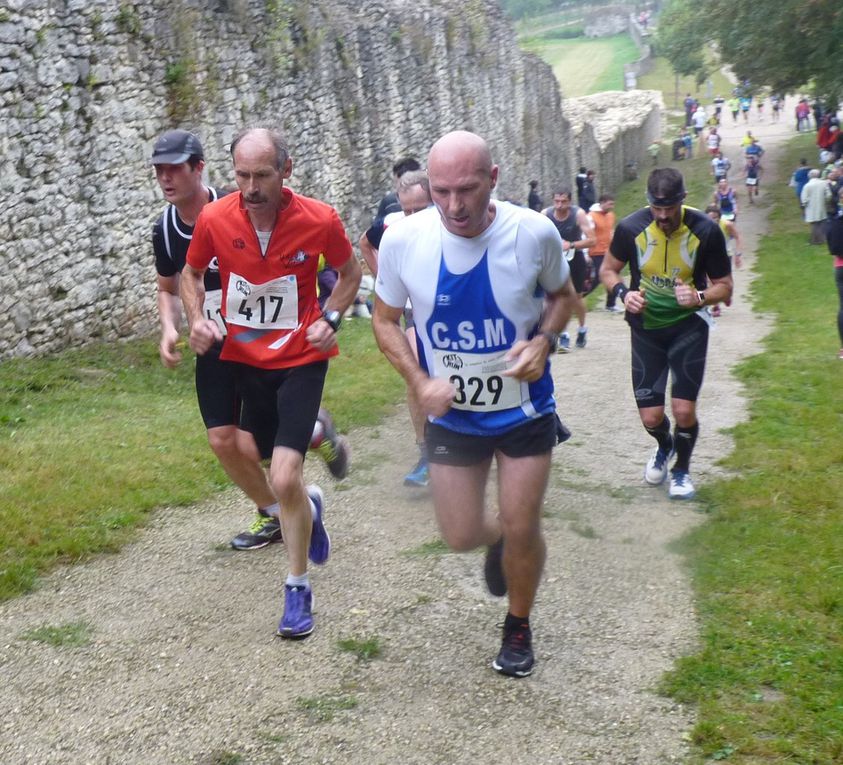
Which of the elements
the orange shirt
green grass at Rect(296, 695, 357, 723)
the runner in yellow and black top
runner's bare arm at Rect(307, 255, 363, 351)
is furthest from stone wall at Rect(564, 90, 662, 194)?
green grass at Rect(296, 695, 357, 723)

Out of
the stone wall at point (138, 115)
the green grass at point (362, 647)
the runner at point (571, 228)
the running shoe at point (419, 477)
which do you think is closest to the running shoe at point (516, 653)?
the green grass at point (362, 647)

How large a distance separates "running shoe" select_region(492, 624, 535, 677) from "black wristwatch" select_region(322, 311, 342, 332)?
1539 mm

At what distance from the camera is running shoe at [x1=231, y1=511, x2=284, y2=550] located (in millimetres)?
6188

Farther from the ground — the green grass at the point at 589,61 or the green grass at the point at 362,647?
the green grass at the point at 362,647

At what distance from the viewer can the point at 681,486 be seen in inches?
292

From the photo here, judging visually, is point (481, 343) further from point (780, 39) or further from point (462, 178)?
point (780, 39)

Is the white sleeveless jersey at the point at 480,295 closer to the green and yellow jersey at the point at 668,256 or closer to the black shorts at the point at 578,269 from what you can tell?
the green and yellow jersey at the point at 668,256

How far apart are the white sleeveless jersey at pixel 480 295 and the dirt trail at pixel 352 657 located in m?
1.07

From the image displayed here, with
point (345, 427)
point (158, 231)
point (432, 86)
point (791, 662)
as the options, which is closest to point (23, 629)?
point (158, 231)

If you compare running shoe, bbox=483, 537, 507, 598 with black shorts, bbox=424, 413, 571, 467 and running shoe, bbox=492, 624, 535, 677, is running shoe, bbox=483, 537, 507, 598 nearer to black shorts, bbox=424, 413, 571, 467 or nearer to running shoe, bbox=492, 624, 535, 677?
running shoe, bbox=492, 624, 535, 677

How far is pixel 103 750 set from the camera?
13.3ft

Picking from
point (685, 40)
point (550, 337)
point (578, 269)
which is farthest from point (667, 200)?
point (685, 40)

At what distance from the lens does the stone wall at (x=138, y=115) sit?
11.3m

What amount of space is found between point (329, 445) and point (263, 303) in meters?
1.12
